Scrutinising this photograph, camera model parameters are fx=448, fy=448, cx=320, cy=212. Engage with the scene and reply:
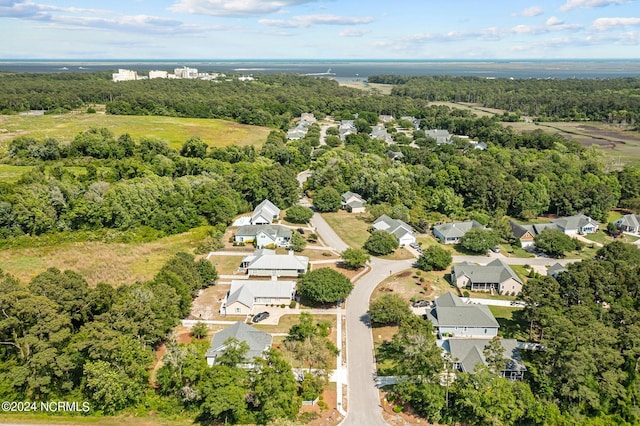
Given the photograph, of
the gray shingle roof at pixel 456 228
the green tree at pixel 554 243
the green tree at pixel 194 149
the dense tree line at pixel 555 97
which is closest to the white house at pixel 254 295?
the gray shingle roof at pixel 456 228

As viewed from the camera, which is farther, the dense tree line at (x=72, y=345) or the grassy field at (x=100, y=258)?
the grassy field at (x=100, y=258)

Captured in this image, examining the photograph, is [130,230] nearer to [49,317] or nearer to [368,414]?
[49,317]

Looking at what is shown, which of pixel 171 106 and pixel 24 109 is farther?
pixel 171 106

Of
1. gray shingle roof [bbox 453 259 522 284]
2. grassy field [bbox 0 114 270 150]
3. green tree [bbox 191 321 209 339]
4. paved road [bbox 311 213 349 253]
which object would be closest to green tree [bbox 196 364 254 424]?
green tree [bbox 191 321 209 339]

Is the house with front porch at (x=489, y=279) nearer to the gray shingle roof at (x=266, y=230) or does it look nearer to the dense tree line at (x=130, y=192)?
the gray shingle roof at (x=266, y=230)

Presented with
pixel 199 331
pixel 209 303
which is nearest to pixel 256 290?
pixel 209 303

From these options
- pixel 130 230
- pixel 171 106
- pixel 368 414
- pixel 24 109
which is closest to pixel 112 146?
pixel 130 230
